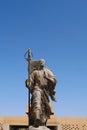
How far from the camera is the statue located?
1059 centimetres

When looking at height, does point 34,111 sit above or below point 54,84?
below

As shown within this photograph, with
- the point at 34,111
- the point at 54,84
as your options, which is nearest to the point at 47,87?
the point at 54,84

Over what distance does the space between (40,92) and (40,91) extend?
0.12 ft

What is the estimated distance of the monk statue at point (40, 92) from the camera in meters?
10.6

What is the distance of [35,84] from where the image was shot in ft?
36.7

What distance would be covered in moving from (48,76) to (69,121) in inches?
675

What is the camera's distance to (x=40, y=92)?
1099 centimetres

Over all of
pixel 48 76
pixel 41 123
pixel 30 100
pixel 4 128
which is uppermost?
pixel 4 128

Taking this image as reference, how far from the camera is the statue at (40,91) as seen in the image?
10586 millimetres

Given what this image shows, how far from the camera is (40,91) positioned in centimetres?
1102

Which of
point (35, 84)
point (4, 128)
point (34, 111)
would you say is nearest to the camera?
point (34, 111)

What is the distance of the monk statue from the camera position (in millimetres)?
10586

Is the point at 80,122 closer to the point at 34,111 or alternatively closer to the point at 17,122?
the point at 17,122

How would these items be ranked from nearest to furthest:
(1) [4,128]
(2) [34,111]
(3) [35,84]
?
(2) [34,111]
(3) [35,84]
(1) [4,128]
